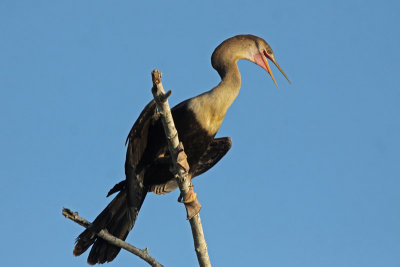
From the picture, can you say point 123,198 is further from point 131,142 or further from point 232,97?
point 232,97

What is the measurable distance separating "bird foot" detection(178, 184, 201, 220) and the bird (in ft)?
1.60

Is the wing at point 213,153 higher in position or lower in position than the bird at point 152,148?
higher

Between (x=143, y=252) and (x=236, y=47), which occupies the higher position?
(x=236, y=47)

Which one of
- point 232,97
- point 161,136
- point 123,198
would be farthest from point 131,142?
point 232,97

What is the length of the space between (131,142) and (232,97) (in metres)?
1.01

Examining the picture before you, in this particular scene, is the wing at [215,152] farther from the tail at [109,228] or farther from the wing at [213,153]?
the tail at [109,228]

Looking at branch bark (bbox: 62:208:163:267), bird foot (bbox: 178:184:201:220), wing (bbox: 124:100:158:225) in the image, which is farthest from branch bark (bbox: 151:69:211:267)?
wing (bbox: 124:100:158:225)

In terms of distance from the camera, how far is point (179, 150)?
4.73 metres

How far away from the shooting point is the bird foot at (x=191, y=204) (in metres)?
4.89

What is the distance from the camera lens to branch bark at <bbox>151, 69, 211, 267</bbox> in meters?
4.37

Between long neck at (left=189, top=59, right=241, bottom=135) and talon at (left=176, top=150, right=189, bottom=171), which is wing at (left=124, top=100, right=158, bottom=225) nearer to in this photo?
long neck at (left=189, top=59, right=241, bottom=135)

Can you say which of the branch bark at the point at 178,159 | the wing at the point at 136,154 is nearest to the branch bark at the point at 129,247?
the branch bark at the point at 178,159

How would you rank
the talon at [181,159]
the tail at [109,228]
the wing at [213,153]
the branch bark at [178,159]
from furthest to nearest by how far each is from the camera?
the wing at [213,153], the tail at [109,228], the talon at [181,159], the branch bark at [178,159]

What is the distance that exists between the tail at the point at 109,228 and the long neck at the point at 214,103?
0.95m
